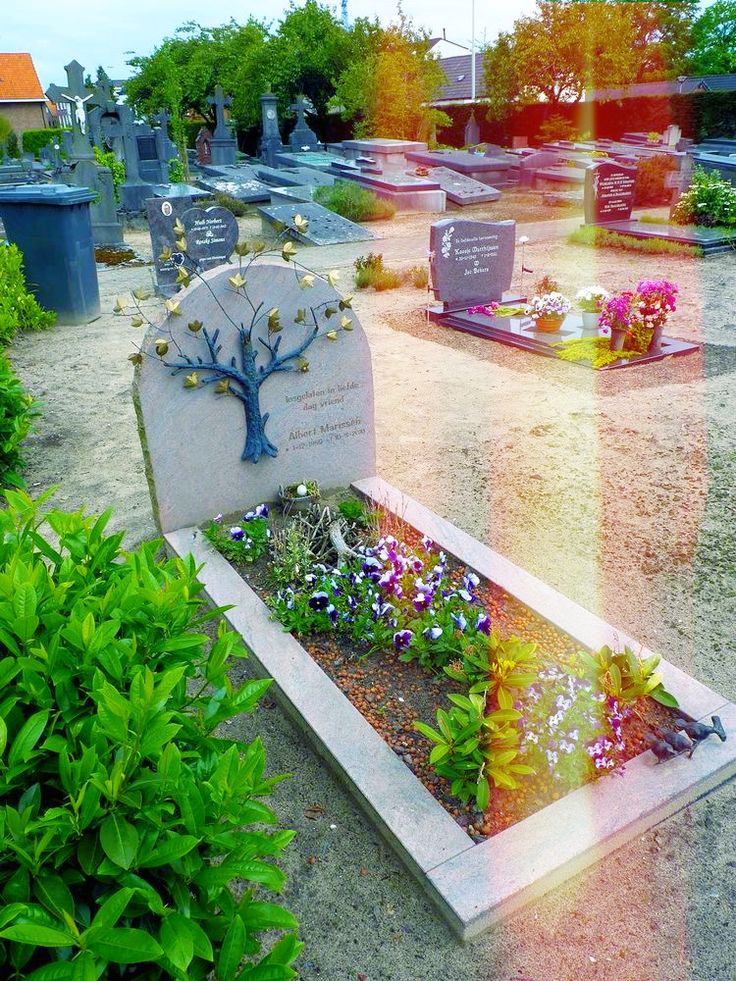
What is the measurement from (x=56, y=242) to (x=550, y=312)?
6.93 m

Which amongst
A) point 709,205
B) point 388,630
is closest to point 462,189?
point 709,205

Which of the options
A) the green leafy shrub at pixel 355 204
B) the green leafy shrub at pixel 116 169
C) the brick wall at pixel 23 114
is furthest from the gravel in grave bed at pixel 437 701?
the brick wall at pixel 23 114

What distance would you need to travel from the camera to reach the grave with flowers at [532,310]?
29.7ft

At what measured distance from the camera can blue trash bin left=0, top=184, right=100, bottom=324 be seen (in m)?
11.0

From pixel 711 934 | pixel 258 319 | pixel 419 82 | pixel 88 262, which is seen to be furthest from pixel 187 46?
pixel 711 934

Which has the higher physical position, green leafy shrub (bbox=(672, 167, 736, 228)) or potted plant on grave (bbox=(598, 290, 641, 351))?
green leafy shrub (bbox=(672, 167, 736, 228))

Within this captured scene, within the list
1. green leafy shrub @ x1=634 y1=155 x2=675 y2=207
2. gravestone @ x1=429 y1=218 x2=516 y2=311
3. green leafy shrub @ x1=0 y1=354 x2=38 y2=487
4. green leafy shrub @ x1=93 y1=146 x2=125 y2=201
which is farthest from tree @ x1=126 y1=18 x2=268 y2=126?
green leafy shrub @ x1=0 y1=354 x2=38 y2=487

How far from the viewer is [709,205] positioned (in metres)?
16.3

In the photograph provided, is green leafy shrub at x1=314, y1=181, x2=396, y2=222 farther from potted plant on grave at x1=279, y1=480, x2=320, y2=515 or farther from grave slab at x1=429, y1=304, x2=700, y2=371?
potted plant on grave at x1=279, y1=480, x2=320, y2=515

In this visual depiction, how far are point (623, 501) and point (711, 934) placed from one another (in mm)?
3630

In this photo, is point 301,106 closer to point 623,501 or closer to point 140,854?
point 623,501

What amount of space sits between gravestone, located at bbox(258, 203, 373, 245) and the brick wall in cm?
4946

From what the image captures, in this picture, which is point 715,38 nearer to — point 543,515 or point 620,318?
point 620,318

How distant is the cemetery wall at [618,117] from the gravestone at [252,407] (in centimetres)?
3534
